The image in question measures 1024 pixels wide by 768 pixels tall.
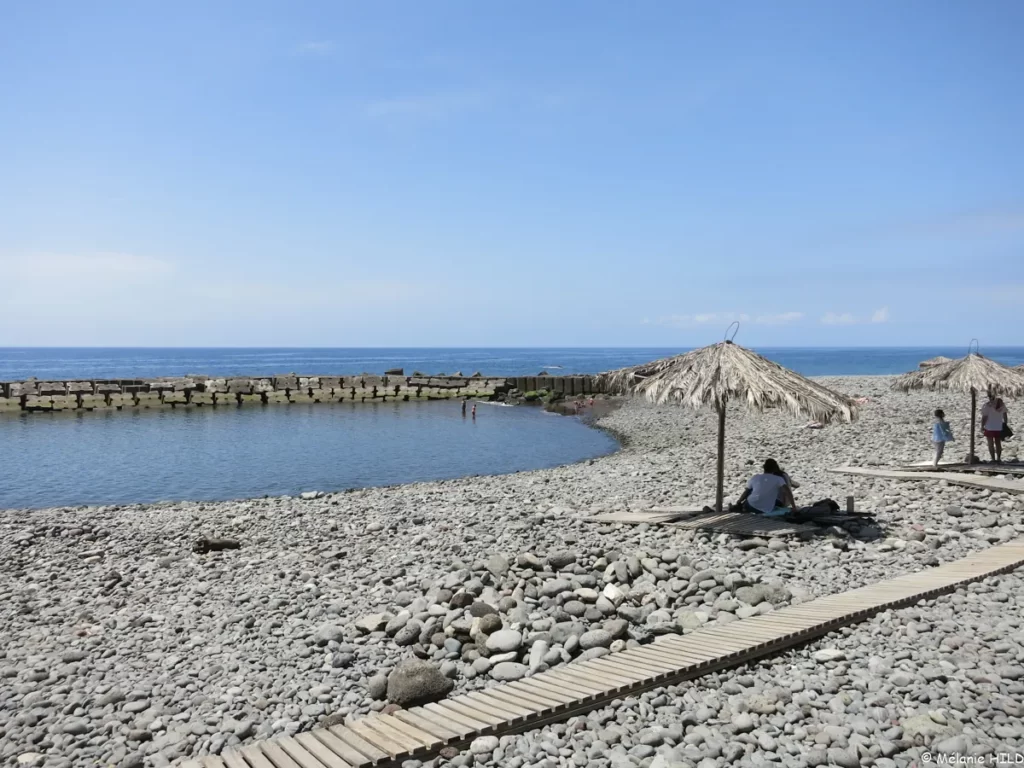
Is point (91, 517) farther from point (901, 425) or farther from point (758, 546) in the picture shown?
point (901, 425)

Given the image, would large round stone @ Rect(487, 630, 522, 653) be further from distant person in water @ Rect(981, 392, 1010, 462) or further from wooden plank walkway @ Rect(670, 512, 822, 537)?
distant person in water @ Rect(981, 392, 1010, 462)

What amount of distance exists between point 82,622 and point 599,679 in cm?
597

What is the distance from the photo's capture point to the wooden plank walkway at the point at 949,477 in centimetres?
1203

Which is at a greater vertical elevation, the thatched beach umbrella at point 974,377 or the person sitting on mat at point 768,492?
the thatched beach umbrella at point 974,377

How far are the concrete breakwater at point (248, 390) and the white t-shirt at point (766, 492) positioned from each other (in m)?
27.3

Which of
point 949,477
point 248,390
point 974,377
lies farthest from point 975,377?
point 248,390

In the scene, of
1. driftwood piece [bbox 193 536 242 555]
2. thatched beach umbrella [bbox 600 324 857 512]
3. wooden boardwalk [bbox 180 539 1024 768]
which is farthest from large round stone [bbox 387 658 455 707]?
driftwood piece [bbox 193 536 242 555]

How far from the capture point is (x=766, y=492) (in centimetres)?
1055

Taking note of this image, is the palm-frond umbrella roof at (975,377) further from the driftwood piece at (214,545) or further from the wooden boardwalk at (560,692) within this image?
the driftwood piece at (214,545)

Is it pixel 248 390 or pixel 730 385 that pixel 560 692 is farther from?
pixel 248 390

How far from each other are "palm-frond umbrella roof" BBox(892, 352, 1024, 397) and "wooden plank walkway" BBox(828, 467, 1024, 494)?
1689 mm

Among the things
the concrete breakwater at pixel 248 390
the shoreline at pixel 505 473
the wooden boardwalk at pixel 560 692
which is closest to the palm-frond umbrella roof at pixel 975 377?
the shoreline at pixel 505 473

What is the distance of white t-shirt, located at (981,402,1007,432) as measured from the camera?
14.4 metres

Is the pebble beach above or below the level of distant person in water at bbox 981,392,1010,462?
below
